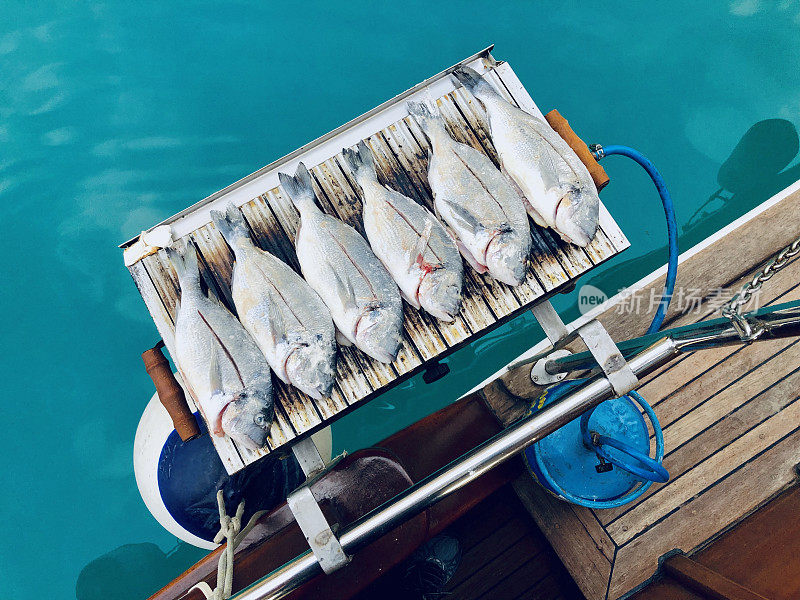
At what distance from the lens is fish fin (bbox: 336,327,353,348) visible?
2.69 m

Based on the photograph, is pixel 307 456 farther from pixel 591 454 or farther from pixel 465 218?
pixel 591 454

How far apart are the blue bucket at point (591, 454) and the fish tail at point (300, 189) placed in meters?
1.91

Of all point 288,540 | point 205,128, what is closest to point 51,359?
point 205,128

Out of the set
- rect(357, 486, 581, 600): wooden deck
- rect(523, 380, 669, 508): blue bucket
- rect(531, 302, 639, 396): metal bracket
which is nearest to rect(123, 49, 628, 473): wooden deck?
rect(531, 302, 639, 396): metal bracket

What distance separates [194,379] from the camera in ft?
8.34

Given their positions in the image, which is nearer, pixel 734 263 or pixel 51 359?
pixel 734 263

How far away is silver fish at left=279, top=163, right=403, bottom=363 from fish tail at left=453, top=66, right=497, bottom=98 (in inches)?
48.2

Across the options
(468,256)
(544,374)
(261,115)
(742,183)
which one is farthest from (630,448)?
(261,115)

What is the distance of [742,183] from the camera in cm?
491

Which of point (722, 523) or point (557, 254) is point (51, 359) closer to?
point (557, 254)

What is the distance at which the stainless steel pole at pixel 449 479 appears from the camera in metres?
1.97

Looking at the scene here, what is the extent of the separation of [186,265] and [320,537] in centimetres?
172

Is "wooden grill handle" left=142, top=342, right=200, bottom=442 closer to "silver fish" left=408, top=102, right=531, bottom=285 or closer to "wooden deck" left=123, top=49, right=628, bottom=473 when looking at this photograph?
"wooden deck" left=123, top=49, right=628, bottom=473

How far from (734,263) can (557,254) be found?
1.96 metres
